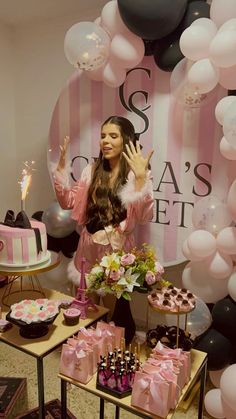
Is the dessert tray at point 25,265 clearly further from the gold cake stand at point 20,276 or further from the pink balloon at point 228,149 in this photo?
the pink balloon at point 228,149

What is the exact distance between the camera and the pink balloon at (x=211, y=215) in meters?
1.99

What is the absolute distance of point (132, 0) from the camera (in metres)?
1.95

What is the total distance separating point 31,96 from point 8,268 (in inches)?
70.8

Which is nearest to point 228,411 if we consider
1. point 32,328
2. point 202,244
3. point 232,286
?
point 232,286

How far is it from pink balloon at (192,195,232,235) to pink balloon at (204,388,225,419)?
846mm

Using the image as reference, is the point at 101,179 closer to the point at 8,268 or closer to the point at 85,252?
the point at 85,252

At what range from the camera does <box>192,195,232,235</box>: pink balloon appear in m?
1.99

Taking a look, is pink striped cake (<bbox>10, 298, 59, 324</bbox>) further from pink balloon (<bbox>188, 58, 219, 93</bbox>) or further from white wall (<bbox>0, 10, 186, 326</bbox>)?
pink balloon (<bbox>188, 58, 219, 93</bbox>)

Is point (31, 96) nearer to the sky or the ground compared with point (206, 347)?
nearer to the sky

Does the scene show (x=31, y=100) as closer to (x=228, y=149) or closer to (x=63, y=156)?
(x=63, y=156)

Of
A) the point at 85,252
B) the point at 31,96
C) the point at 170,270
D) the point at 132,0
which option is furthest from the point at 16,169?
the point at 132,0

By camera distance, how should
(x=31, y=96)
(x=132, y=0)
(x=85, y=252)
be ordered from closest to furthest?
(x=132, y=0) < (x=85, y=252) < (x=31, y=96)

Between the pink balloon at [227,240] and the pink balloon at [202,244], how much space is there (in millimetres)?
41

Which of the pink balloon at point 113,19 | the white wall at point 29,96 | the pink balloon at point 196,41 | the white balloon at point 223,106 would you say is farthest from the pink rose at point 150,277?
the white wall at point 29,96
